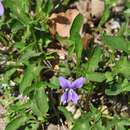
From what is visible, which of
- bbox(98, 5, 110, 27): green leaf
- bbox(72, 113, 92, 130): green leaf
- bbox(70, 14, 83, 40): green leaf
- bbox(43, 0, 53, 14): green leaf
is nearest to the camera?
bbox(72, 113, 92, 130): green leaf

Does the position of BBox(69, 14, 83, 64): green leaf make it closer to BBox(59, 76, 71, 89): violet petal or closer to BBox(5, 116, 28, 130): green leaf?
BBox(59, 76, 71, 89): violet petal

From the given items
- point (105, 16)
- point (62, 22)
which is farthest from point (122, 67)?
point (62, 22)

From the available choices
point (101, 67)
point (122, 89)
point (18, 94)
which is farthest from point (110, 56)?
point (18, 94)

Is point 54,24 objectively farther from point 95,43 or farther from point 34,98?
point 34,98

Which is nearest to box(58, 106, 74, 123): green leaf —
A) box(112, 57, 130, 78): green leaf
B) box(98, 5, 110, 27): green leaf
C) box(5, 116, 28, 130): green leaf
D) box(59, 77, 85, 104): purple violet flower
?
box(59, 77, 85, 104): purple violet flower

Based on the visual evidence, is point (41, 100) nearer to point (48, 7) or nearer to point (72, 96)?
point (72, 96)
